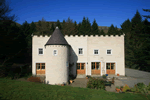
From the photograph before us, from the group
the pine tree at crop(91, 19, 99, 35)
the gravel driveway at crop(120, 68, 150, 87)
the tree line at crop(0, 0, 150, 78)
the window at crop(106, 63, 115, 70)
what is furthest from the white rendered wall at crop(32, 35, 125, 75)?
the pine tree at crop(91, 19, 99, 35)

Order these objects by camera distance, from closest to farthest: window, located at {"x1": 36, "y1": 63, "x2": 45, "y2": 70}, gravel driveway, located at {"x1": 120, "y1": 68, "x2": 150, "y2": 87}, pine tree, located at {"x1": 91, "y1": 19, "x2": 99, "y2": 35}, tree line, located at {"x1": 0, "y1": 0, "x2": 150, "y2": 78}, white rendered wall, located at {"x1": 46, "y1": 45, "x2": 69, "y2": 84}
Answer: white rendered wall, located at {"x1": 46, "y1": 45, "x2": 69, "y2": 84} → gravel driveway, located at {"x1": 120, "y1": 68, "x2": 150, "y2": 87} → window, located at {"x1": 36, "y1": 63, "x2": 45, "y2": 70} → tree line, located at {"x1": 0, "y1": 0, "x2": 150, "y2": 78} → pine tree, located at {"x1": 91, "y1": 19, "x2": 99, "y2": 35}

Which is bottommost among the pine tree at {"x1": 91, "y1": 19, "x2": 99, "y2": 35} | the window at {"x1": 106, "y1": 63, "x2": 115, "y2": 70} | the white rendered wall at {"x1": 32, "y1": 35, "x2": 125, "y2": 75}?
the window at {"x1": 106, "y1": 63, "x2": 115, "y2": 70}

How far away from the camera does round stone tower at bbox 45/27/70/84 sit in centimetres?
1256

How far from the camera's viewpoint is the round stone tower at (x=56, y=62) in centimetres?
1256

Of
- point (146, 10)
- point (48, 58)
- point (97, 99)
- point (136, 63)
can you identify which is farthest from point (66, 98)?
point (136, 63)

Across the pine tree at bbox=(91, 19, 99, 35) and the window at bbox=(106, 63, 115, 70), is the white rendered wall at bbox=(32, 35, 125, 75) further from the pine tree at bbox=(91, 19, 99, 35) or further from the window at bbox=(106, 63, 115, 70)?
the pine tree at bbox=(91, 19, 99, 35)

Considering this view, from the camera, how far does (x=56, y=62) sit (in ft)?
41.8

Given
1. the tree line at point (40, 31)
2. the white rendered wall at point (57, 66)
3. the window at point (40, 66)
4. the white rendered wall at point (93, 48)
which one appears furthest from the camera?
the tree line at point (40, 31)

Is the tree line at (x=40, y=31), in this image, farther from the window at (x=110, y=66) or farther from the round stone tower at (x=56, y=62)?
the window at (x=110, y=66)

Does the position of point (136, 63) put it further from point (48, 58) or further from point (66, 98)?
point (66, 98)

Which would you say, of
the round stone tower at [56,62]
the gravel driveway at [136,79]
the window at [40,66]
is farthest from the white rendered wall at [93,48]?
the round stone tower at [56,62]

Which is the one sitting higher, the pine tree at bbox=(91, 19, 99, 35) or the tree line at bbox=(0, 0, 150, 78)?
the pine tree at bbox=(91, 19, 99, 35)

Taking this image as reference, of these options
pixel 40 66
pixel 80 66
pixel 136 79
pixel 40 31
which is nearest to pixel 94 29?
pixel 40 31

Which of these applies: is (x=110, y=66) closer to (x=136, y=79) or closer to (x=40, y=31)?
(x=136, y=79)
